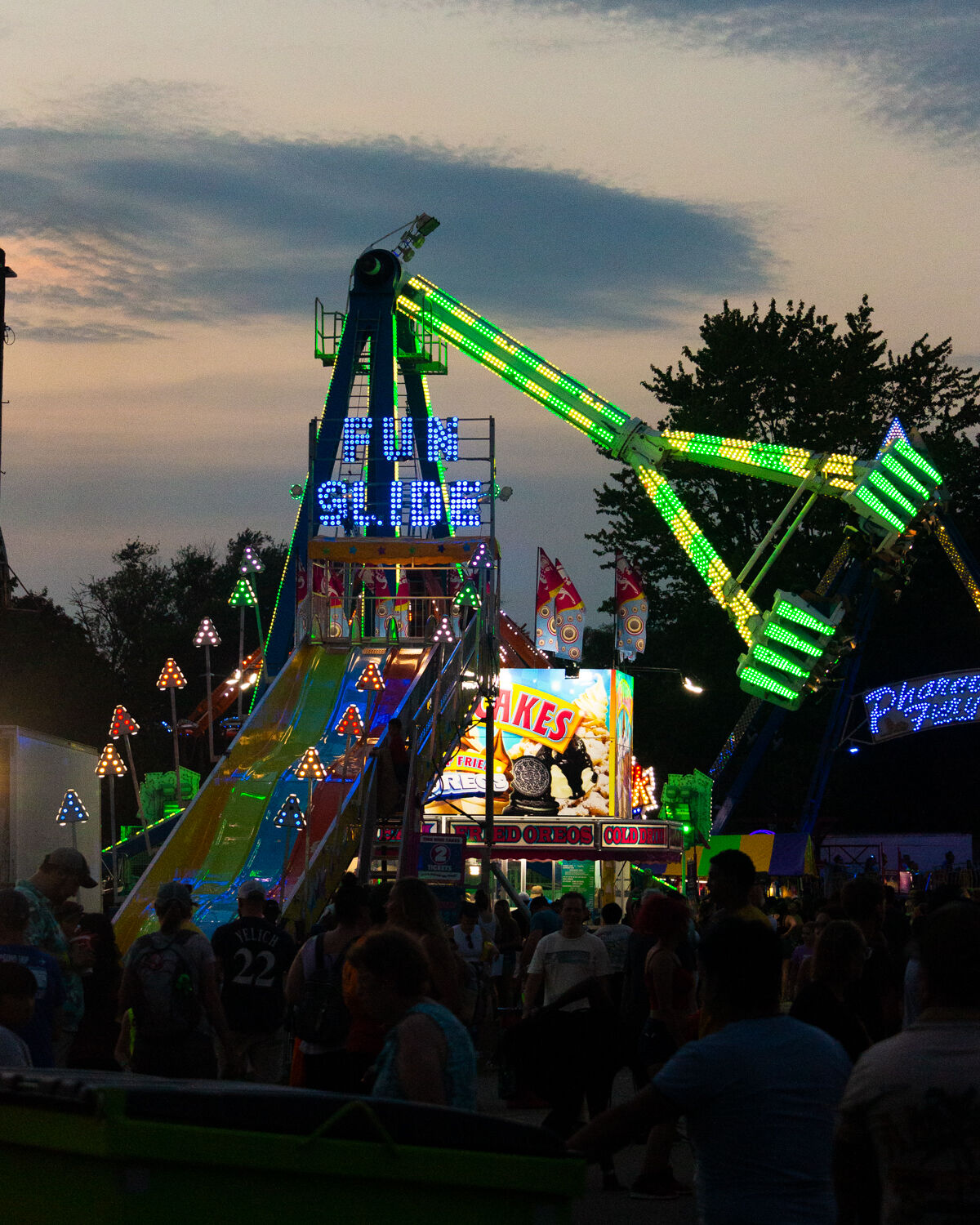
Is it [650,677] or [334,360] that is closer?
[334,360]

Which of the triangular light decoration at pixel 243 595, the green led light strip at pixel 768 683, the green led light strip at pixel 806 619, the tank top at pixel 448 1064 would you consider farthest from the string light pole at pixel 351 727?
the tank top at pixel 448 1064

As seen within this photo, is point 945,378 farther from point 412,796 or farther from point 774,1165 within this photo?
point 774,1165

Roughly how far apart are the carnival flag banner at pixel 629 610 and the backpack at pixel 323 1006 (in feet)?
102

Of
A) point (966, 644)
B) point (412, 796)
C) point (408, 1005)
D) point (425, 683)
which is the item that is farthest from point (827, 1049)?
point (966, 644)

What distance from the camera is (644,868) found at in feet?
121

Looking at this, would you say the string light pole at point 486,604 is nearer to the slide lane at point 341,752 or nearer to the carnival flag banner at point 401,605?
the slide lane at point 341,752

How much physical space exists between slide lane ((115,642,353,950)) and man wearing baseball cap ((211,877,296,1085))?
30.5ft

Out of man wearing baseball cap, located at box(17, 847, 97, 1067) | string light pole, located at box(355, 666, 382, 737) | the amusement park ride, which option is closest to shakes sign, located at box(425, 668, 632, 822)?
the amusement park ride

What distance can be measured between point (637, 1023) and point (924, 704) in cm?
2818

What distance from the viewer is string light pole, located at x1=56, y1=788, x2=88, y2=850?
17.4 meters

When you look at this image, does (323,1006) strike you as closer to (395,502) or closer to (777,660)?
(395,502)

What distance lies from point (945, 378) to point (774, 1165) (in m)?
54.7

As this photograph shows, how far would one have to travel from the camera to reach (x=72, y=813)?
17625 mm

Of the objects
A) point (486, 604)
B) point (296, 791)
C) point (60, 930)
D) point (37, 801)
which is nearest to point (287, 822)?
point (296, 791)
